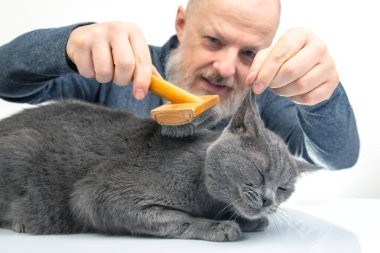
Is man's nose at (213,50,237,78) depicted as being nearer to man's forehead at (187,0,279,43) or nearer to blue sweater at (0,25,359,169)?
man's forehead at (187,0,279,43)

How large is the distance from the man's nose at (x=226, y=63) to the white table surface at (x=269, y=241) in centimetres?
56

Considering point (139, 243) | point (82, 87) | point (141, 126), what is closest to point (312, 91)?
point (141, 126)

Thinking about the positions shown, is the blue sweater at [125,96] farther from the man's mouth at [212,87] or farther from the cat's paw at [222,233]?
the cat's paw at [222,233]

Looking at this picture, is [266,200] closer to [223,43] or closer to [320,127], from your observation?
[320,127]

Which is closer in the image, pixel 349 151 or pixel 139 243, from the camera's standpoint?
pixel 139 243

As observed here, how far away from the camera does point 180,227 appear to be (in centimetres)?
114

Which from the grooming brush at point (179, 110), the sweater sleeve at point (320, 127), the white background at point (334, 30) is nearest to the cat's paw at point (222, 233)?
the grooming brush at point (179, 110)

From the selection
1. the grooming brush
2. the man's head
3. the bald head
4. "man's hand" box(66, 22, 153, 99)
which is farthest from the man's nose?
"man's hand" box(66, 22, 153, 99)

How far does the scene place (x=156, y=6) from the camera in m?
2.46

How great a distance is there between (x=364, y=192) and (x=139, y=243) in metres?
1.74

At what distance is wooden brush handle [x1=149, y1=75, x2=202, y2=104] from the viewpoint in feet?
3.81

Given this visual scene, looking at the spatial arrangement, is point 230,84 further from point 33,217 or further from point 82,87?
point 33,217

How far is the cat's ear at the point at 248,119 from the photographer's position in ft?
3.83

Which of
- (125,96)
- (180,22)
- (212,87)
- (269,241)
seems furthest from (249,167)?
(180,22)
